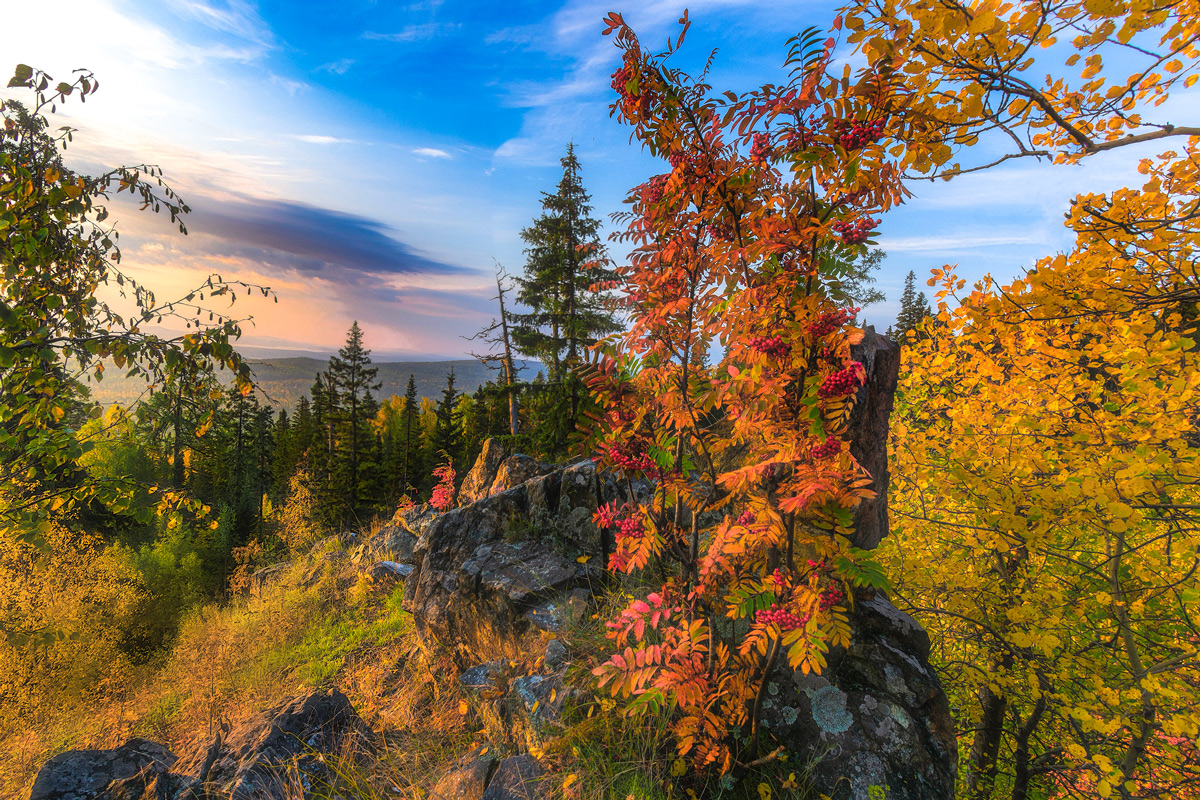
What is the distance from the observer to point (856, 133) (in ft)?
6.84

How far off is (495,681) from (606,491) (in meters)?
2.41

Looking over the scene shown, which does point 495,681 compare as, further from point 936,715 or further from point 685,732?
point 936,715

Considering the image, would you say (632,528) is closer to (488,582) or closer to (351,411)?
(488,582)

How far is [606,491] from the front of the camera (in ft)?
18.8

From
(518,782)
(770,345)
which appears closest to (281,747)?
(518,782)

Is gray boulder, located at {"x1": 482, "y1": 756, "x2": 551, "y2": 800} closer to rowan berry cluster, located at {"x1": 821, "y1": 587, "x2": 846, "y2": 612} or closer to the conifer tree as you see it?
rowan berry cluster, located at {"x1": 821, "y1": 587, "x2": 846, "y2": 612}

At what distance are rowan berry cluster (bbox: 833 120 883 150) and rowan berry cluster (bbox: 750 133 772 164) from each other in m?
0.38

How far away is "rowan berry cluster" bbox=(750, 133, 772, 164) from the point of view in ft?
7.91

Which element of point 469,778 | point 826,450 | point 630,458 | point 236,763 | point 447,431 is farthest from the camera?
point 447,431

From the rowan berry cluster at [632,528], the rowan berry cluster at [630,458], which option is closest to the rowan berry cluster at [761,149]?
the rowan berry cluster at [630,458]

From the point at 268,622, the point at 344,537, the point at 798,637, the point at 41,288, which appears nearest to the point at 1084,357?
the point at 798,637

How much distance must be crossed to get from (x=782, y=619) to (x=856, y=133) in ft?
7.94

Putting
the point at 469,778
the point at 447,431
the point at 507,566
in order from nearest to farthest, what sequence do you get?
the point at 469,778
the point at 507,566
the point at 447,431

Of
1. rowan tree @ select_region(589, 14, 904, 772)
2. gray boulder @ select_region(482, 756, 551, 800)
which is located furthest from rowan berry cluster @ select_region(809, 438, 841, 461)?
gray boulder @ select_region(482, 756, 551, 800)
